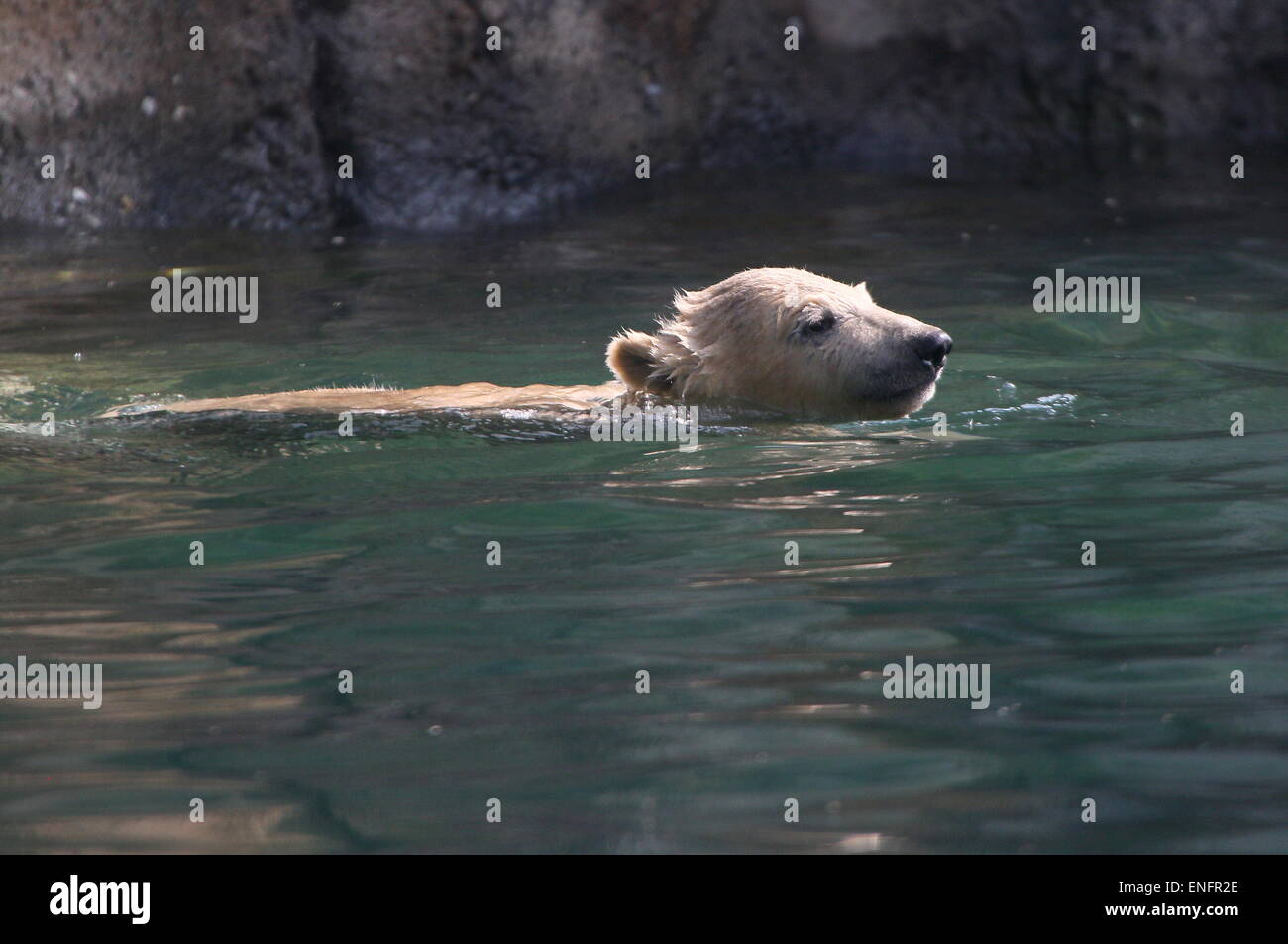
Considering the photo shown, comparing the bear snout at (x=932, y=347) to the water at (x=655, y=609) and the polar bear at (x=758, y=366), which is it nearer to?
the polar bear at (x=758, y=366)

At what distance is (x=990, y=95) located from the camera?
498 inches

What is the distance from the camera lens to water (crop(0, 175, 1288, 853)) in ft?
8.97

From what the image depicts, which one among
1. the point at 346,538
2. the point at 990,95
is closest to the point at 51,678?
the point at 346,538

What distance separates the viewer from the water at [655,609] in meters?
2.73

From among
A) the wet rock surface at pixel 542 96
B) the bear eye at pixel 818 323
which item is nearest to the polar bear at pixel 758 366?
the bear eye at pixel 818 323

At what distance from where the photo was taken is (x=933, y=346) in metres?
5.68

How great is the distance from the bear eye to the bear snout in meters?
0.40

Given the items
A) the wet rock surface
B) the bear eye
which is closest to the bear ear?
the bear eye

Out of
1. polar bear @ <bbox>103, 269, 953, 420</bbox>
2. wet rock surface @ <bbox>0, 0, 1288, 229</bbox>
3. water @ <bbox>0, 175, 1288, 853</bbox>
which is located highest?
wet rock surface @ <bbox>0, 0, 1288, 229</bbox>

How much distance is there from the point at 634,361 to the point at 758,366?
0.52m

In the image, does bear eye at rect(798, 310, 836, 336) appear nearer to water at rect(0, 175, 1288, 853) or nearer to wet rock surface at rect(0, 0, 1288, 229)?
water at rect(0, 175, 1288, 853)

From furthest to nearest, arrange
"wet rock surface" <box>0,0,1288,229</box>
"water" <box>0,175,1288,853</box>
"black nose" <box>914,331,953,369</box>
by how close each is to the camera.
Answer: "wet rock surface" <box>0,0,1288,229</box>, "black nose" <box>914,331,953,369</box>, "water" <box>0,175,1288,853</box>

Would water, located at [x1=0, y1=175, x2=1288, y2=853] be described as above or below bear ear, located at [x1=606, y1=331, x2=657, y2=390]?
below
